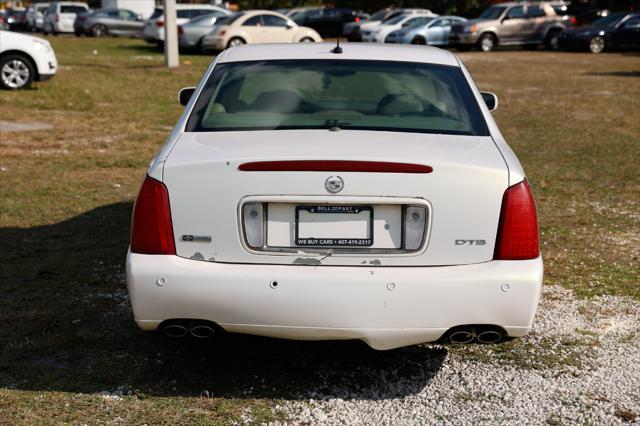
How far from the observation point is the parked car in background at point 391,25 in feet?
119

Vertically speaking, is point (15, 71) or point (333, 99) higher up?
point (333, 99)

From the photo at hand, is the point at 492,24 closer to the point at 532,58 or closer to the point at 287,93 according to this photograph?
the point at 532,58

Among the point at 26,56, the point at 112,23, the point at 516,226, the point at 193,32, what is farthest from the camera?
the point at 112,23

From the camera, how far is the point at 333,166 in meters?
3.97

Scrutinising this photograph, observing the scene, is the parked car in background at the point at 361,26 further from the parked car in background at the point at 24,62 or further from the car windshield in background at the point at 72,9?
the parked car in background at the point at 24,62

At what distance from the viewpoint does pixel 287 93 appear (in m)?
5.05

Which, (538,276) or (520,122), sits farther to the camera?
(520,122)

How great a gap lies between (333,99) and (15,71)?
532 inches

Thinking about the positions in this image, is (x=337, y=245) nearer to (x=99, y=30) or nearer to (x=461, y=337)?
(x=461, y=337)

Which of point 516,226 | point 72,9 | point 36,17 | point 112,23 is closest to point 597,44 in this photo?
point 112,23

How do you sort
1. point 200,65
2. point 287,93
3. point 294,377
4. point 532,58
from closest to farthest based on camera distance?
point 294,377 < point 287,93 < point 200,65 < point 532,58

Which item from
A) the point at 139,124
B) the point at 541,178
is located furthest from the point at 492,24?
the point at 541,178

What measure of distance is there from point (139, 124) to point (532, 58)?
19324 mm

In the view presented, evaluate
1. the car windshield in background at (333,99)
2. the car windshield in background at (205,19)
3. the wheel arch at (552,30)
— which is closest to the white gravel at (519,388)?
the car windshield in background at (333,99)
